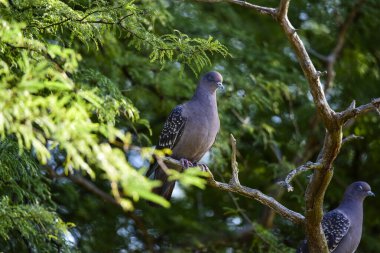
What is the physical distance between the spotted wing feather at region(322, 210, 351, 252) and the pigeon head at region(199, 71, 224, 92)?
58.9 inches

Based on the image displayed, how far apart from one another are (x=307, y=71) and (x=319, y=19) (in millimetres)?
4960

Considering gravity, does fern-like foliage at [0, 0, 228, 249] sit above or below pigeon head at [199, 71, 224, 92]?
above

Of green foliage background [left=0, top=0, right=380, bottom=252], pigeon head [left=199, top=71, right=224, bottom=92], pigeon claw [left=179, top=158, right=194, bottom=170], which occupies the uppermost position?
pigeon head [left=199, top=71, right=224, bottom=92]

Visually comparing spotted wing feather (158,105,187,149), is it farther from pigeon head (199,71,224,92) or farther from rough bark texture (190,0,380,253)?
rough bark texture (190,0,380,253)

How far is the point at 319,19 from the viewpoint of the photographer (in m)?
10.3

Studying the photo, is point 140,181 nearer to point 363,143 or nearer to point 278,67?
point 278,67

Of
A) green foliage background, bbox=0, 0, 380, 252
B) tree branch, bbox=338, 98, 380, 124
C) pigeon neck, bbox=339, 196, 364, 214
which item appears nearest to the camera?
tree branch, bbox=338, 98, 380, 124

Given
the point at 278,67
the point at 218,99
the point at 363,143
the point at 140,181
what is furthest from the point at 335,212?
the point at 140,181

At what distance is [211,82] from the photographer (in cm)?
717

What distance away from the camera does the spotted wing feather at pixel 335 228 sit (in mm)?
7277

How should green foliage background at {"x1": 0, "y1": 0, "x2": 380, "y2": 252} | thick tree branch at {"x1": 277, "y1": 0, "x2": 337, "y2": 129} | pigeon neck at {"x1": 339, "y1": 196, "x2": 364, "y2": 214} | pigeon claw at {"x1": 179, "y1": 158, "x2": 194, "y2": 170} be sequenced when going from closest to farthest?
thick tree branch at {"x1": 277, "y1": 0, "x2": 337, "y2": 129} < green foliage background at {"x1": 0, "y1": 0, "x2": 380, "y2": 252} < pigeon claw at {"x1": 179, "y1": 158, "x2": 194, "y2": 170} < pigeon neck at {"x1": 339, "y1": 196, "x2": 364, "y2": 214}

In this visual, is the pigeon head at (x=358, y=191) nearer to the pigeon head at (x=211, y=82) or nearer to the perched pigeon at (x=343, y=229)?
the perched pigeon at (x=343, y=229)

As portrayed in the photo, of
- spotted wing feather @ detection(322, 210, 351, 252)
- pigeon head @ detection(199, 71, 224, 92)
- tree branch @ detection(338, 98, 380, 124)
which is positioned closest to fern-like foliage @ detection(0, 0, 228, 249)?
pigeon head @ detection(199, 71, 224, 92)

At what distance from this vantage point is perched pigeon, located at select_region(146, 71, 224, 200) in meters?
6.89
